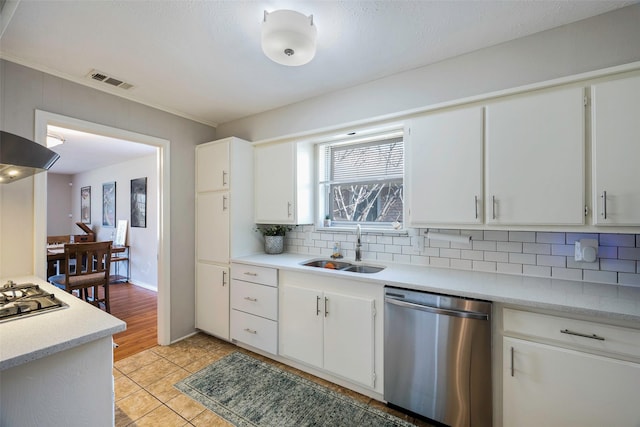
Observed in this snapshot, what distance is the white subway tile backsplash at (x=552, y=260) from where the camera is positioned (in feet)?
5.86

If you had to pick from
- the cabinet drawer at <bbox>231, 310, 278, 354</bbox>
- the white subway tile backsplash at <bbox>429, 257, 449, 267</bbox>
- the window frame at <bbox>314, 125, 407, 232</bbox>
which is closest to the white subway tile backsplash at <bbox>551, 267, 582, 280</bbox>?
the white subway tile backsplash at <bbox>429, 257, 449, 267</bbox>

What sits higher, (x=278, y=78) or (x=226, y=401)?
(x=278, y=78)

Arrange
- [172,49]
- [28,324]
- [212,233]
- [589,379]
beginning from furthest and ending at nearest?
[212,233] < [172,49] < [589,379] < [28,324]

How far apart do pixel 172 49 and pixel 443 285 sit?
2402 millimetres

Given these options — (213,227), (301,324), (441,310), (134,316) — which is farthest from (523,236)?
(134,316)

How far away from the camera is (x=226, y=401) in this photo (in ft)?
6.41

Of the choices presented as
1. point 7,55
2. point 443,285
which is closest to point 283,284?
point 443,285

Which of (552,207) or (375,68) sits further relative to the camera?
→ (375,68)

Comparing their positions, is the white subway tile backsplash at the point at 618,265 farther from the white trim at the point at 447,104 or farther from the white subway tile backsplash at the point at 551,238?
the white trim at the point at 447,104

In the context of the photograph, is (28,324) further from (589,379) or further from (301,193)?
(589,379)

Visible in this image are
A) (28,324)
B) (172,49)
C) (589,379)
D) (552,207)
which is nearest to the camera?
(28,324)

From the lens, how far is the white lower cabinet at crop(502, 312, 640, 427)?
50.2 inches

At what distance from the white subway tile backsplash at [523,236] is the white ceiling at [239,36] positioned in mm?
1319

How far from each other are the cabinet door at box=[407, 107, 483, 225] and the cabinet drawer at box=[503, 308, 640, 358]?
0.64 metres
